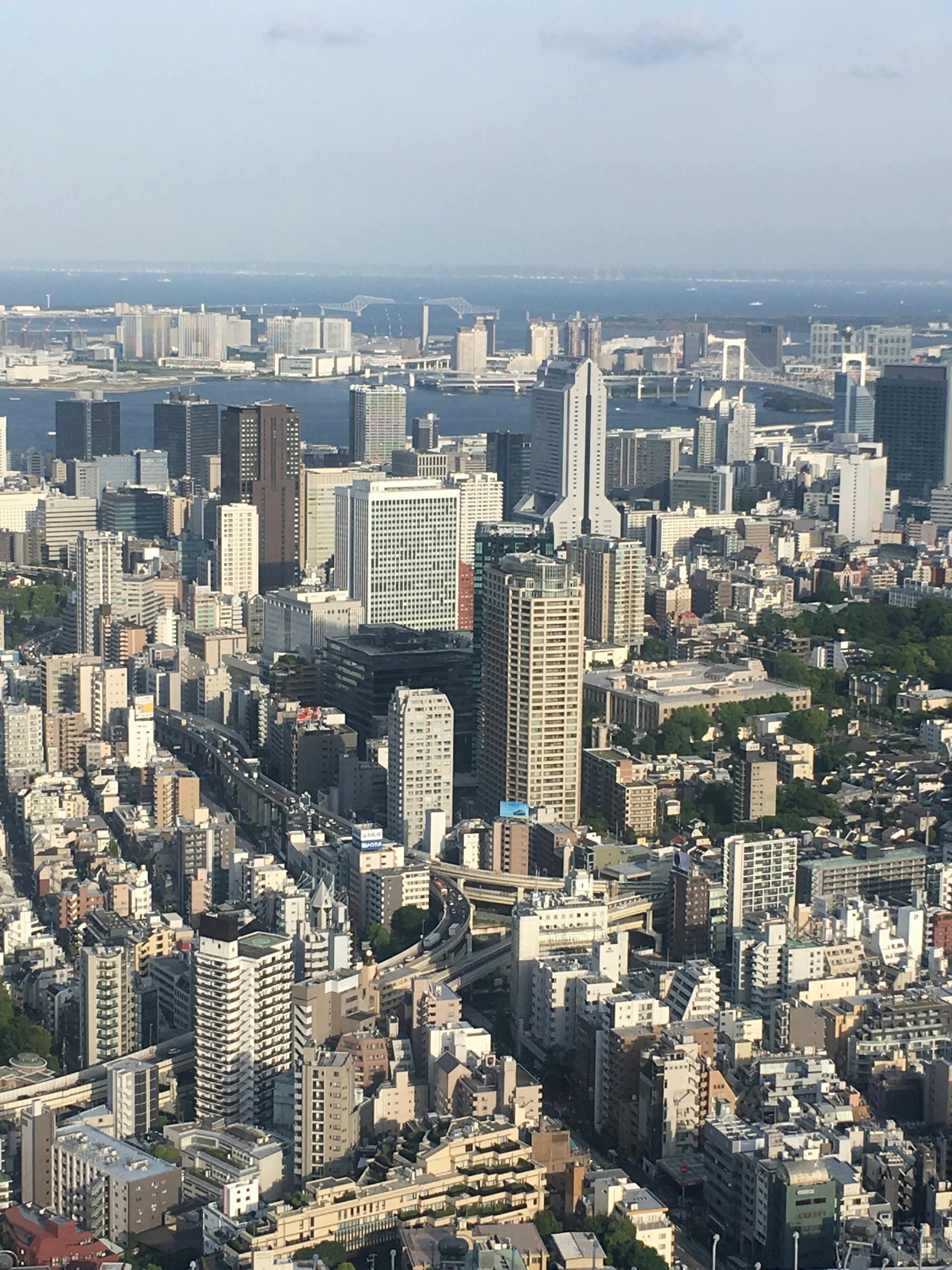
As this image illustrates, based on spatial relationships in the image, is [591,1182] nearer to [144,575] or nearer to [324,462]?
[144,575]

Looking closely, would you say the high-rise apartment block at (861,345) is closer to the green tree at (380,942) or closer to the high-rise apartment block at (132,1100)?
the green tree at (380,942)

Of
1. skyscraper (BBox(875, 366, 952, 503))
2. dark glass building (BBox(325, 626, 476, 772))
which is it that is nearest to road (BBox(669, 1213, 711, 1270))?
dark glass building (BBox(325, 626, 476, 772))

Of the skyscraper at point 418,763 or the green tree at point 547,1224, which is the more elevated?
the skyscraper at point 418,763

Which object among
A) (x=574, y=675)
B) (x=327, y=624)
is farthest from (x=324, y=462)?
(x=574, y=675)

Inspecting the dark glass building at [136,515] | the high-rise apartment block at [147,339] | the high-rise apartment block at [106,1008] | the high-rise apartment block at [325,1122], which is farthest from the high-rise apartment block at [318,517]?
the high-rise apartment block at [147,339]

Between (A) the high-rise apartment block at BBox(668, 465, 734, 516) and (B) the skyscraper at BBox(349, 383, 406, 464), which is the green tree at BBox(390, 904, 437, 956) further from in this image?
(B) the skyscraper at BBox(349, 383, 406, 464)
